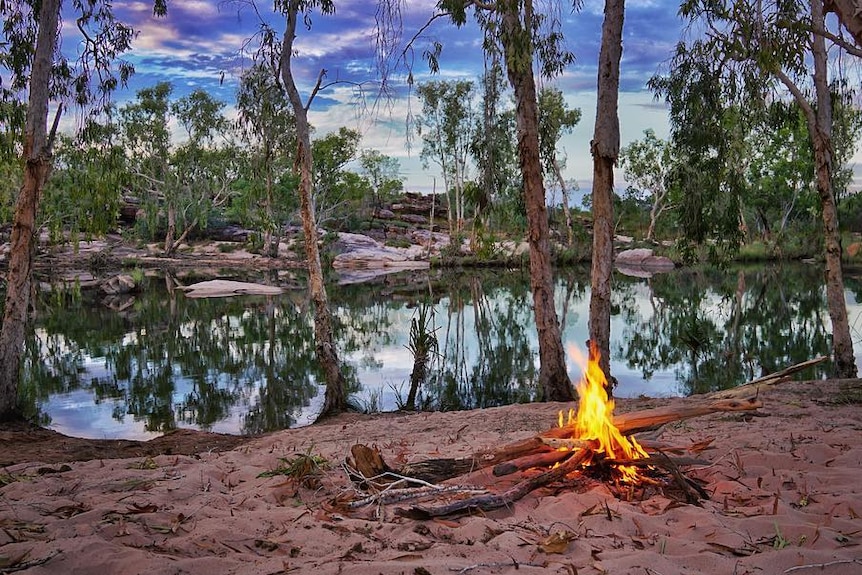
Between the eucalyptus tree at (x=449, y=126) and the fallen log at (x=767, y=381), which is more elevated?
the eucalyptus tree at (x=449, y=126)

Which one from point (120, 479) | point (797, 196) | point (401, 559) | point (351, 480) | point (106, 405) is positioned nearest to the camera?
point (401, 559)

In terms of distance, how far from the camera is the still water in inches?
352

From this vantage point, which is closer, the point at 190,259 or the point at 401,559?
the point at 401,559

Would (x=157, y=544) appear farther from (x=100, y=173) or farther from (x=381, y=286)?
(x=381, y=286)

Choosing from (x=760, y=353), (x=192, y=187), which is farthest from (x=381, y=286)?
(x=192, y=187)

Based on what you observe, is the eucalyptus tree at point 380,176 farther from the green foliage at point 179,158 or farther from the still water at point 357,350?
the still water at point 357,350

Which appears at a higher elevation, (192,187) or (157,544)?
(192,187)

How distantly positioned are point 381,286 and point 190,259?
19.5 meters

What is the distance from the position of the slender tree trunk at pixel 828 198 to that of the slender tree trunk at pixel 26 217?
330 inches

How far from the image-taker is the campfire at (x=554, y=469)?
11.7ft

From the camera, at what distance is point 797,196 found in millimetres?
35188

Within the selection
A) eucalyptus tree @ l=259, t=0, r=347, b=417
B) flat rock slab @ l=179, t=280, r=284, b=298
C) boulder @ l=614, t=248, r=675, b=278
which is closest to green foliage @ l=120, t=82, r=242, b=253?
flat rock slab @ l=179, t=280, r=284, b=298

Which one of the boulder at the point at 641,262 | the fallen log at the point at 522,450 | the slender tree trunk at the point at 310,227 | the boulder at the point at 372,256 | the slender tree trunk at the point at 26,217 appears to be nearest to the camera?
the fallen log at the point at 522,450

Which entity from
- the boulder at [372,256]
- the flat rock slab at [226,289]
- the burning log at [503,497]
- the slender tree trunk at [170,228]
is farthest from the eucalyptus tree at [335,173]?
the burning log at [503,497]
